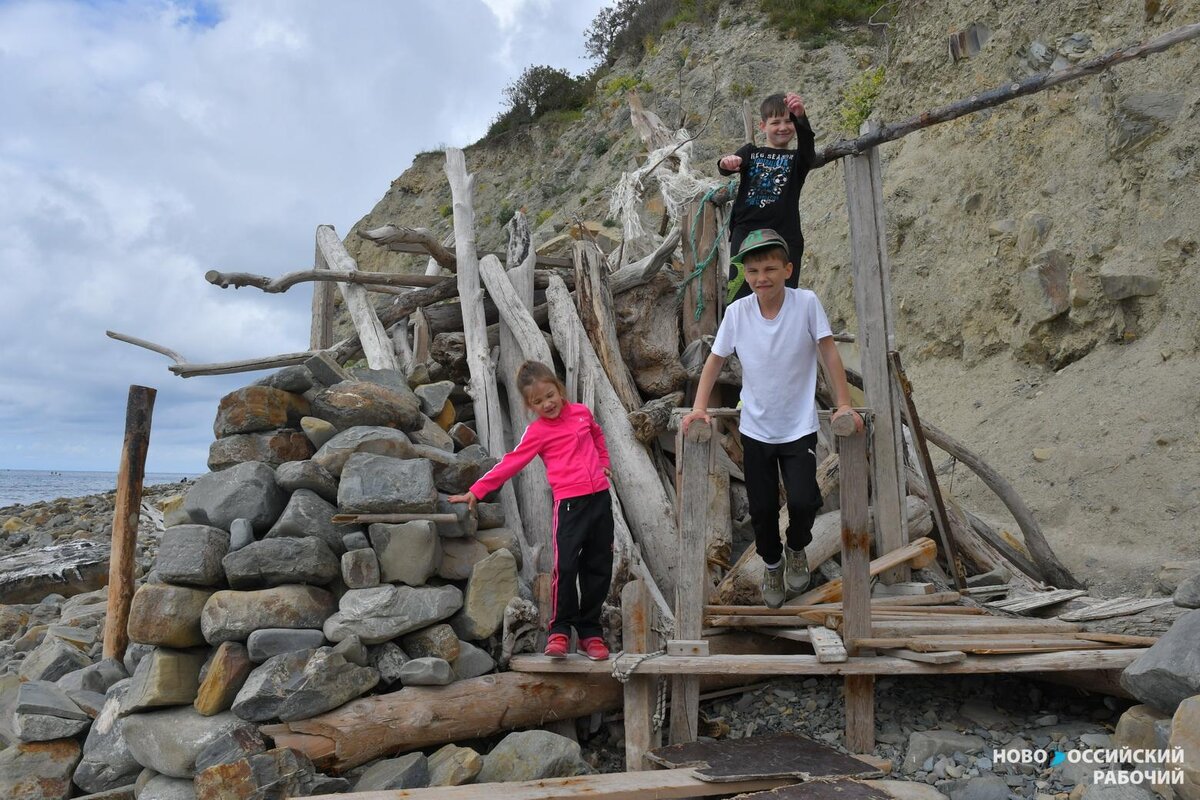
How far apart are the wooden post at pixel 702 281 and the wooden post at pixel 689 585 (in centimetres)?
292

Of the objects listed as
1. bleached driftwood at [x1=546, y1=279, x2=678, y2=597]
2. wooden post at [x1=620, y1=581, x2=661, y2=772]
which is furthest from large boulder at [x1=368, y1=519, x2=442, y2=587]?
bleached driftwood at [x1=546, y1=279, x2=678, y2=597]

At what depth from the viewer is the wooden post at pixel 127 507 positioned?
5.44 metres

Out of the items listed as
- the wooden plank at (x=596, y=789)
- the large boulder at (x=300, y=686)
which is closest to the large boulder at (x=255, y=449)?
the large boulder at (x=300, y=686)

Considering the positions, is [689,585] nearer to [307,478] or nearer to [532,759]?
[532,759]

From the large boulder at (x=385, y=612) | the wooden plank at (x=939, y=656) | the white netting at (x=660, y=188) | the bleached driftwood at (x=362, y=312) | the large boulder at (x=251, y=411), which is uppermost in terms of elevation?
the white netting at (x=660, y=188)

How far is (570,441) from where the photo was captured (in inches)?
193

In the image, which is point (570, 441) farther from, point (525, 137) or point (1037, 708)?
point (525, 137)

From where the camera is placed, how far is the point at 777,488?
177 inches

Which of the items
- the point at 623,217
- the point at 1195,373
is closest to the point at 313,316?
the point at 623,217

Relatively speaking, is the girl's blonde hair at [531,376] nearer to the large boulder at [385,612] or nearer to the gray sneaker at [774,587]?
the large boulder at [385,612]

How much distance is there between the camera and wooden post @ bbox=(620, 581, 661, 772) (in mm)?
4469

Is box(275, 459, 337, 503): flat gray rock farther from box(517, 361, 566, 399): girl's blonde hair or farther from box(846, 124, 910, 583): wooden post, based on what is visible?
box(846, 124, 910, 583): wooden post

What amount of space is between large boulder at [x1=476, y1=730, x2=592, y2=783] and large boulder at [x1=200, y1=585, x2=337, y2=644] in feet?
4.05

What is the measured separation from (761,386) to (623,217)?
14.1ft
